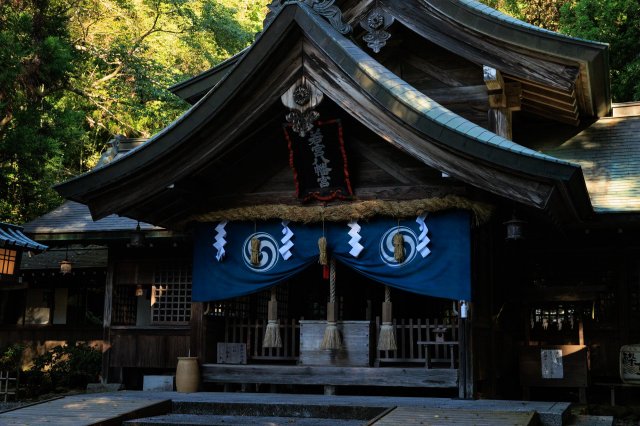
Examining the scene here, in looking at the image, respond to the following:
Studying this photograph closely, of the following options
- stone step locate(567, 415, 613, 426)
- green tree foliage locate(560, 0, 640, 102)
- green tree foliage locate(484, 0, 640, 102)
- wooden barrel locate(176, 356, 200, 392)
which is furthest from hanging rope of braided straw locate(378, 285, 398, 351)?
green tree foliage locate(560, 0, 640, 102)

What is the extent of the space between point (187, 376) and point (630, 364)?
24.2ft

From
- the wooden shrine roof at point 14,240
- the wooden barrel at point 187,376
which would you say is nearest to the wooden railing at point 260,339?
the wooden barrel at point 187,376

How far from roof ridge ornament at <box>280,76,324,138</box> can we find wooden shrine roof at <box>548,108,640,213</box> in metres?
4.91

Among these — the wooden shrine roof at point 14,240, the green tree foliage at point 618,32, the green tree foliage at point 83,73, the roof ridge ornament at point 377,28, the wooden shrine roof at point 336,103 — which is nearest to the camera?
the wooden shrine roof at point 336,103

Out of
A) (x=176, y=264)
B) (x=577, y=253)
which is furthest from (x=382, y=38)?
(x=176, y=264)

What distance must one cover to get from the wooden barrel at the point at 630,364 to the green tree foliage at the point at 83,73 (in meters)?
15.0

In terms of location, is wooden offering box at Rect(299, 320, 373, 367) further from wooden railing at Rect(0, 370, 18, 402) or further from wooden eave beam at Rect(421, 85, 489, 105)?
wooden railing at Rect(0, 370, 18, 402)

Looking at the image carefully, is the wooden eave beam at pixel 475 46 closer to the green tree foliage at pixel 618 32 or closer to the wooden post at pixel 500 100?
the wooden post at pixel 500 100

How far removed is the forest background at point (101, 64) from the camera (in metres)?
19.9

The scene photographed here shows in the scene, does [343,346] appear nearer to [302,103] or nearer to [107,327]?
[302,103]

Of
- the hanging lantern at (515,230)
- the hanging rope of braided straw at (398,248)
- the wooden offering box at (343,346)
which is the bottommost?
the wooden offering box at (343,346)

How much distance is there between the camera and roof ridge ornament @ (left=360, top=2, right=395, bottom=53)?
1286 centimetres

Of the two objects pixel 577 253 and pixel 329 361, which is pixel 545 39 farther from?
pixel 329 361

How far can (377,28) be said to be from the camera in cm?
1294
